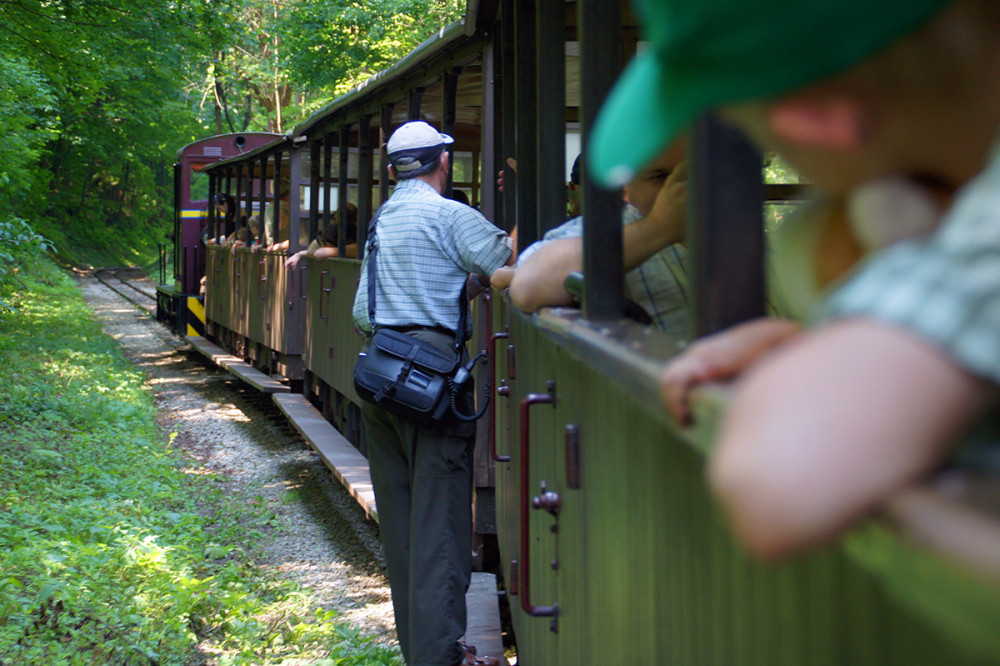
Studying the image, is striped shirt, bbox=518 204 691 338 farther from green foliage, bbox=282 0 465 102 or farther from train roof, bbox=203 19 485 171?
green foliage, bbox=282 0 465 102

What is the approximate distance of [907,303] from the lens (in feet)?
1.98

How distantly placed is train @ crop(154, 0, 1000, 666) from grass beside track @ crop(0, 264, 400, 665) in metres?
1.26

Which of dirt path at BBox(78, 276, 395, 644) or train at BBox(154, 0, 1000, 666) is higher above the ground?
train at BBox(154, 0, 1000, 666)

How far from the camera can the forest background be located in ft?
42.7

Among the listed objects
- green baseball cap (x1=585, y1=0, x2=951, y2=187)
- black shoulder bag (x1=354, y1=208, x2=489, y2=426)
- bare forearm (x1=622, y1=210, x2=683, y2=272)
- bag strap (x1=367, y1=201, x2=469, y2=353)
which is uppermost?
green baseball cap (x1=585, y1=0, x2=951, y2=187)

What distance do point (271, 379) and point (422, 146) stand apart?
753 cm

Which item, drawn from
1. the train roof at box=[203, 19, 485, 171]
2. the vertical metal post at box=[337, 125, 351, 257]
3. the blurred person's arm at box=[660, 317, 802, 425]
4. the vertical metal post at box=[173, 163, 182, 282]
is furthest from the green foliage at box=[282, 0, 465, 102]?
the blurred person's arm at box=[660, 317, 802, 425]

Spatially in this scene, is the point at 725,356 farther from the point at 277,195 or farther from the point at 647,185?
the point at 277,195

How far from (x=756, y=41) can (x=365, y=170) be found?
758 centimetres

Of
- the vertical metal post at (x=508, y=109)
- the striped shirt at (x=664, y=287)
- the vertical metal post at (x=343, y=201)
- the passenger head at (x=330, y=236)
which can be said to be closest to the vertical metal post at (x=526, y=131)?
the vertical metal post at (x=508, y=109)

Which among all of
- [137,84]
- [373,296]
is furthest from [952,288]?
[137,84]

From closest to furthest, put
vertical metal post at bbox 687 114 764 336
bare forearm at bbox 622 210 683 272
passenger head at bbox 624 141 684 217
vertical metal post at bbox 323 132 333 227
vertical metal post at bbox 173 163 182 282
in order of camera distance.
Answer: vertical metal post at bbox 687 114 764 336, bare forearm at bbox 622 210 683 272, passenger head at bbox 624 141 684 217, vertical metal post at bbox 323 132 333 227, vertical metal post at bbox 173 163 182 282

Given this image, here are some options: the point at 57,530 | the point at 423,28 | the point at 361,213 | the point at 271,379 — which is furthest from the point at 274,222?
the point at 423,28

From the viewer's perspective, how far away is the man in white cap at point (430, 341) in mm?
4098
